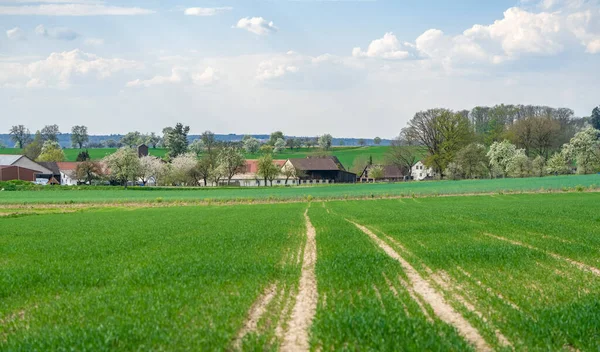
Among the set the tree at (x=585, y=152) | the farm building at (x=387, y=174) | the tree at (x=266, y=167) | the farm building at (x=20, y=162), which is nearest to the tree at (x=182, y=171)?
the tree at (x=266, y=167)

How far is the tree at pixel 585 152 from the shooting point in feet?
362

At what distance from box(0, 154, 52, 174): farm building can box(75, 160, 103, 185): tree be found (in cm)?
2045

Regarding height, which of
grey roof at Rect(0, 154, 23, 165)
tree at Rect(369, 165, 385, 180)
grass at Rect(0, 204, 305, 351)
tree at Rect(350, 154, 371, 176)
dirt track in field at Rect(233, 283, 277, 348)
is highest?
grey roof at Rect(0, 154, 23, 165)

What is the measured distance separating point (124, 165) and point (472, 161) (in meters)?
80.8

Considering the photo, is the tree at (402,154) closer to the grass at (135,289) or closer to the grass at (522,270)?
the grass at (522,270)

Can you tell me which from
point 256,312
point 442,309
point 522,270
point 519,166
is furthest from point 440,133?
point 256,312

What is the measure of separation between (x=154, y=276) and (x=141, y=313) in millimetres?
4607

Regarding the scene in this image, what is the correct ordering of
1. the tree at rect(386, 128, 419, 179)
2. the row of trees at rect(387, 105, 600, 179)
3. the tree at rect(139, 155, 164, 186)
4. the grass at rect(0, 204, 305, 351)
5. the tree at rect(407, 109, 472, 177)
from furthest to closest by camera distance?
the tree at rect(386, 128, 419, 179) → the tree at rect(139, 155, 164, 186) → the tree at rect(407, 109, 472, 177) → the row of trees at rect(387, 105, 600, 179) → the grass at rect(0, 204, 305, 351)

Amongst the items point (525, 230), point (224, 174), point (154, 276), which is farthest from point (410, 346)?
point (224, 174)

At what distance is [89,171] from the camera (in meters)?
125

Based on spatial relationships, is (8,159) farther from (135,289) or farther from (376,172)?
(135,289)

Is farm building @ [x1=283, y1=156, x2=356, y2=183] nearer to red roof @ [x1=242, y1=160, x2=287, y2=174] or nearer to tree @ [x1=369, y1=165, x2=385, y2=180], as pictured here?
red roof @ [x1=242, y1=160, x2=287, y2=174]

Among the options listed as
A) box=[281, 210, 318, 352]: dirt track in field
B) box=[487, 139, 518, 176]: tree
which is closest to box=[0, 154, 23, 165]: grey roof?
box=[487, 139, 518, 176]: tree

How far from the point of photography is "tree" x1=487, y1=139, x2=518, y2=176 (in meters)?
119
